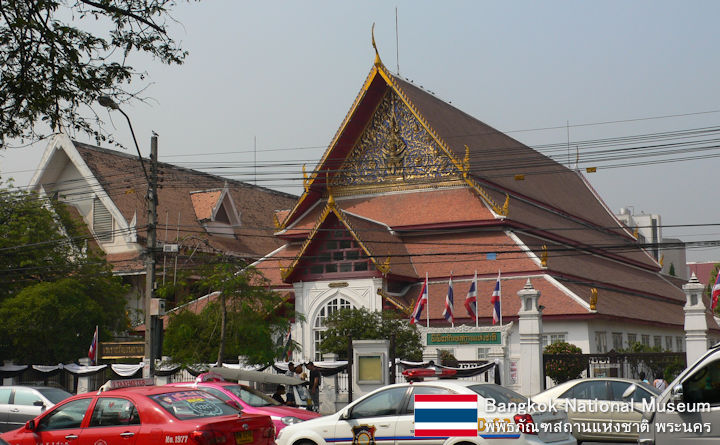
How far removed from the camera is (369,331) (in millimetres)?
29016

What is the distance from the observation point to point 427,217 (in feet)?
116

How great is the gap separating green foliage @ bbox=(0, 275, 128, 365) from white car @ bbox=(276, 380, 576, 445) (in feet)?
68.2

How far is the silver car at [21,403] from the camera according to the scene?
1897cm

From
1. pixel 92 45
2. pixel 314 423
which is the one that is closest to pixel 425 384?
pixel 314 423

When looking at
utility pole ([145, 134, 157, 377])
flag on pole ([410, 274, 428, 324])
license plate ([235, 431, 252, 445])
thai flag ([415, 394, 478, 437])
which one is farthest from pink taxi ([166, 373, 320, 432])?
flag on pole ([410, 274, 428, 324])

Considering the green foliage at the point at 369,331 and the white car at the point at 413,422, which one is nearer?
the white car at the point at 413,422

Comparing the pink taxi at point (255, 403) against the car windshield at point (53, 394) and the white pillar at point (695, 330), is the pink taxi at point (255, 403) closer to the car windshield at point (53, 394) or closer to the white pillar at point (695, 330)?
the car windshield at point (53, 394)

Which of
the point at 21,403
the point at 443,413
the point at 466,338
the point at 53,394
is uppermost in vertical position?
the point at 466,338

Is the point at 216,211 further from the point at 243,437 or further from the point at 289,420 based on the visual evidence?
the point at 243,437

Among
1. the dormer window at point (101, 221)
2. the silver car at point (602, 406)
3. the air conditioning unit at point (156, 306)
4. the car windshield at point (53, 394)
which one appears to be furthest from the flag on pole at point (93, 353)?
the silver car at point (602, 406)

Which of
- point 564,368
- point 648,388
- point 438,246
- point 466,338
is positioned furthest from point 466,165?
point 648,388

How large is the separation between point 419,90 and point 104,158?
55.4 feet

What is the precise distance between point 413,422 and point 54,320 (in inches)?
907

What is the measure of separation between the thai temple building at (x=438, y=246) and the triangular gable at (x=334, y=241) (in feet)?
0.16
